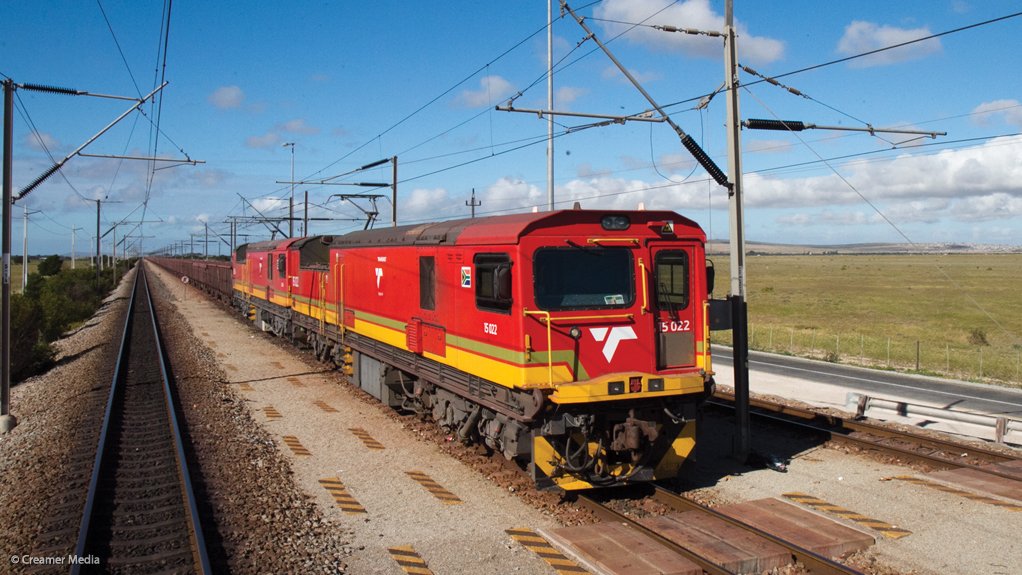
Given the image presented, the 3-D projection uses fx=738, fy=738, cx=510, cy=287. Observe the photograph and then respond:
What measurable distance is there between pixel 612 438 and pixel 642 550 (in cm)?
197

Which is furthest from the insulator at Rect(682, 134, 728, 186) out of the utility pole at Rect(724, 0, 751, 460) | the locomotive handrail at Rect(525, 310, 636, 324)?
the locomotive handrail at Rect(525, 310, 636, 324)

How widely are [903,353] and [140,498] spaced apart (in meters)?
27.9

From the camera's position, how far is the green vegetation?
22.5 metres

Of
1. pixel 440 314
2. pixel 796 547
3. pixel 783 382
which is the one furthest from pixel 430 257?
pixel 783 382

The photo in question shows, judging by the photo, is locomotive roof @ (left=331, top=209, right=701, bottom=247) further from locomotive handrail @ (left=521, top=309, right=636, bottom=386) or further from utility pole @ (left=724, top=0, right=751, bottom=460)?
utility pole @ (left=724, top=0, right=751, bottom=460)

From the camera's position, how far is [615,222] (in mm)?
9555

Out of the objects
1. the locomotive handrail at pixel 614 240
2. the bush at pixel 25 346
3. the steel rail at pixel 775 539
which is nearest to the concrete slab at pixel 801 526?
the steel rail at pixel 775 539

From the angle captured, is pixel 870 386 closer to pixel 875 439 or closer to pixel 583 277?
pixel 875 439

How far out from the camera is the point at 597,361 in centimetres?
938

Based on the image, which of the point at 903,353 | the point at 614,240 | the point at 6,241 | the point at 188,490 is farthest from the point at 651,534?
the point at 903,353

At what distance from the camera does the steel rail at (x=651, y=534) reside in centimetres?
714

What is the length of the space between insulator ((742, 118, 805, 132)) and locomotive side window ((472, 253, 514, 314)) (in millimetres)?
5355

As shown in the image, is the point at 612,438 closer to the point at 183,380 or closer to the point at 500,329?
the point at 500,329

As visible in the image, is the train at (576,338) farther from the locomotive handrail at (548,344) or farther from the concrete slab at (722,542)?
the concrete slab at (722,542)
